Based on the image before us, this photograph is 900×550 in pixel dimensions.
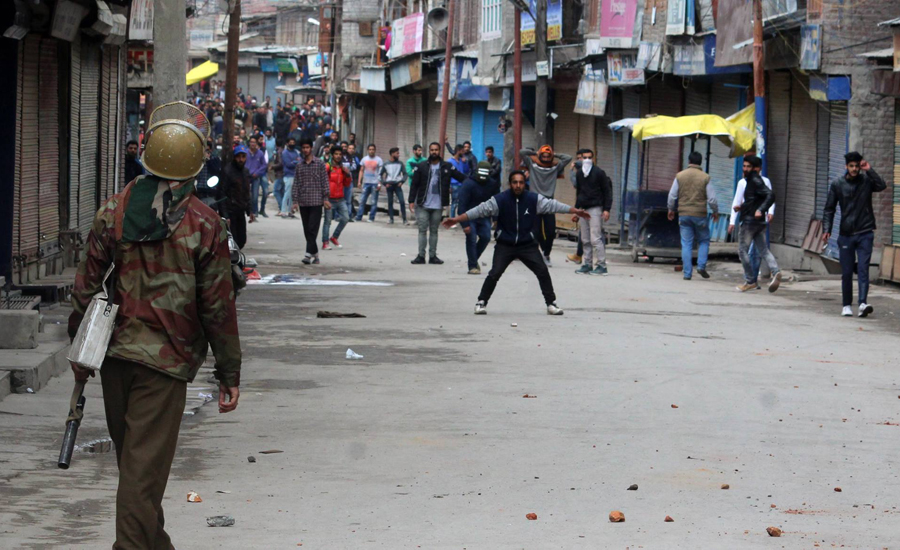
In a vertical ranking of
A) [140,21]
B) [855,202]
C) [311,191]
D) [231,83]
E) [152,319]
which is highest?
[140,21]

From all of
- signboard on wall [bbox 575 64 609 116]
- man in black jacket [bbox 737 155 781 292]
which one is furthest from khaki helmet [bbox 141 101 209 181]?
signboard on wall [bbox 575 64 609 116]

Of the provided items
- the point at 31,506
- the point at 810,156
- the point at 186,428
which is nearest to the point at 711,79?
the point at 810,156

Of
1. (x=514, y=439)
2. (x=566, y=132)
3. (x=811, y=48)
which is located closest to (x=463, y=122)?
(x=566, y=132)

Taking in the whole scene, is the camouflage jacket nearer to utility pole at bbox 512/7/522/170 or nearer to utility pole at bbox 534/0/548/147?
utility pole at bbox 534/0/548/147

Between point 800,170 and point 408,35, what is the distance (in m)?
24.9

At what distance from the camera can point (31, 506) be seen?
6133mm

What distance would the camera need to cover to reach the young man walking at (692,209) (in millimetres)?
19516

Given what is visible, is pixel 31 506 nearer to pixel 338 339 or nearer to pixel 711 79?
pixel 338 339

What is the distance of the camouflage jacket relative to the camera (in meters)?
4.86

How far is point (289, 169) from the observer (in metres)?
31.3

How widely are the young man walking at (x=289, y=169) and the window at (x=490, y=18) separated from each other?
752cm

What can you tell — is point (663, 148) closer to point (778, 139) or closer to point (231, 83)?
point (778, 139)

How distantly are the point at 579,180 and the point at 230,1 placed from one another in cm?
758

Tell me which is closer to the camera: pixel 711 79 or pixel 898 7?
pixel 898 7
